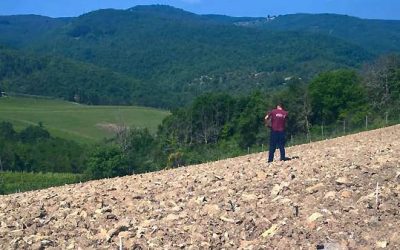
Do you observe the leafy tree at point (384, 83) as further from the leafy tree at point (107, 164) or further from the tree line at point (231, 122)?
the leafy tree at point (107, 164)

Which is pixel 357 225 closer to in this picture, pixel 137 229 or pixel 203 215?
pixel 203 215

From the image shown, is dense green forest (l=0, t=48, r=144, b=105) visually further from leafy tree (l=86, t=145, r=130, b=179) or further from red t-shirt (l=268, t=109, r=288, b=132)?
red t-shirt (l=268, t=109, r=288, b=132)

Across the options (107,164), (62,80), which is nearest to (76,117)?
(62,80)

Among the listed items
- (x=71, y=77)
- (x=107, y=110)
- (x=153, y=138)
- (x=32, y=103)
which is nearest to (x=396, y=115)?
(x=153, y=138)

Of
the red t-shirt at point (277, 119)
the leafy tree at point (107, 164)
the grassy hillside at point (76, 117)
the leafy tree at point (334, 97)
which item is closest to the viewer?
the red t-shirt at point (277, 119)

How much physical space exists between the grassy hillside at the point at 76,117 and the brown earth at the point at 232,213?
291 feet

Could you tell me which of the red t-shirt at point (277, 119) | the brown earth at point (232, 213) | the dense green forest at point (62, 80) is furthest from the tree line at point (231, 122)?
the dense green forest at point (62, 80)

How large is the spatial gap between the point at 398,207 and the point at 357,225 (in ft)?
3.28

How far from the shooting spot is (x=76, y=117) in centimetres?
11562

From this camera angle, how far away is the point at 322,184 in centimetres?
1044

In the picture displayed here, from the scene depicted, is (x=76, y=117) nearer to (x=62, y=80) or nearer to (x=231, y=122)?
(x=62, y=80)

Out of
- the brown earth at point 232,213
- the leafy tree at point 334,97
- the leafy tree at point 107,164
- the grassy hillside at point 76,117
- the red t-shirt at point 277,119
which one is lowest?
the grassy hillside at point 76,117

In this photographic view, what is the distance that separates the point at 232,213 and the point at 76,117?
108758 mm

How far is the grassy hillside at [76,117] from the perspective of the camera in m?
105
